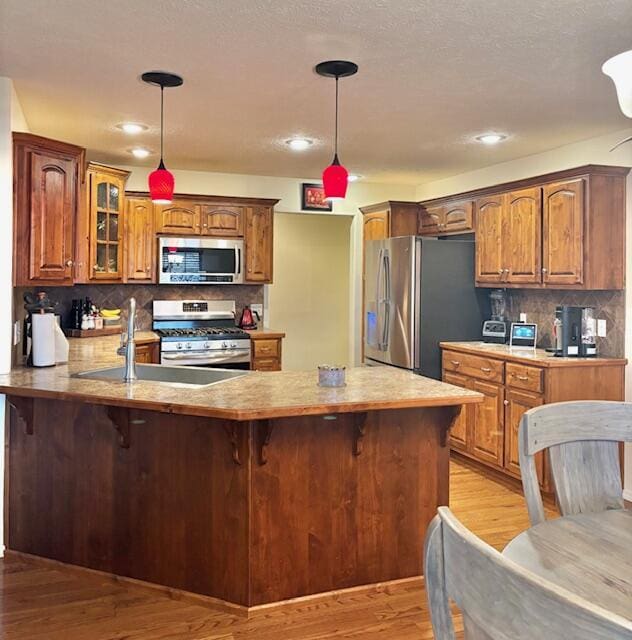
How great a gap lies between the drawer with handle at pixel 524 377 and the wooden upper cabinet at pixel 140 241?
127 inches

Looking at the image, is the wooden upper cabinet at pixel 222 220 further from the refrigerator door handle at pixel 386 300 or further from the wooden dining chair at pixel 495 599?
the wooden dining chair at pixel 495 599

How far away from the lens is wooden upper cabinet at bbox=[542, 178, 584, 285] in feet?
13.9

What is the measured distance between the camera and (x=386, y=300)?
5.75 meters

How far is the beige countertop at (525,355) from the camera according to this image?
4.16 m

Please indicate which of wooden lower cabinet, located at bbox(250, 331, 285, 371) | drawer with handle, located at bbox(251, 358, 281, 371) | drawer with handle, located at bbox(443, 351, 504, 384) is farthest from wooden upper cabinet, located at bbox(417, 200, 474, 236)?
drawer with handle, located at bbox(251, 358, 281, 371)

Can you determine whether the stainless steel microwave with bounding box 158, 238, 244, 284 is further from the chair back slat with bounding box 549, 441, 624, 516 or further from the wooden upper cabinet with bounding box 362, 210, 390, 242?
the chair back slat with bounding box 549, 441, 624, 516

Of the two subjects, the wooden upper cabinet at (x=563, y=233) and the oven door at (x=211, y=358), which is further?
the oven door at (x=211, y=358)

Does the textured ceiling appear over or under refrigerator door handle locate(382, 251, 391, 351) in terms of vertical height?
over

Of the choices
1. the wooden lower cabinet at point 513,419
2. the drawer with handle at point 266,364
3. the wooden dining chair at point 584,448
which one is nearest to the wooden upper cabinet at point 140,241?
the drawer with handle at point 266,364

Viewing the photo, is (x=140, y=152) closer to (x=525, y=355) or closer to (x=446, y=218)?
(x=446, y=218)

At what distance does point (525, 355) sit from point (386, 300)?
5.18ft

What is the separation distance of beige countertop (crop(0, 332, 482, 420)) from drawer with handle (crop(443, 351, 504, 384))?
1506 mm

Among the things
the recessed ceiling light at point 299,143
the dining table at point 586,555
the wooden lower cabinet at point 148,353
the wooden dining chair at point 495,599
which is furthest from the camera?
the wooden lower cabinet at point 148,353

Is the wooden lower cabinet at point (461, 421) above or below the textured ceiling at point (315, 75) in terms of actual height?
below
